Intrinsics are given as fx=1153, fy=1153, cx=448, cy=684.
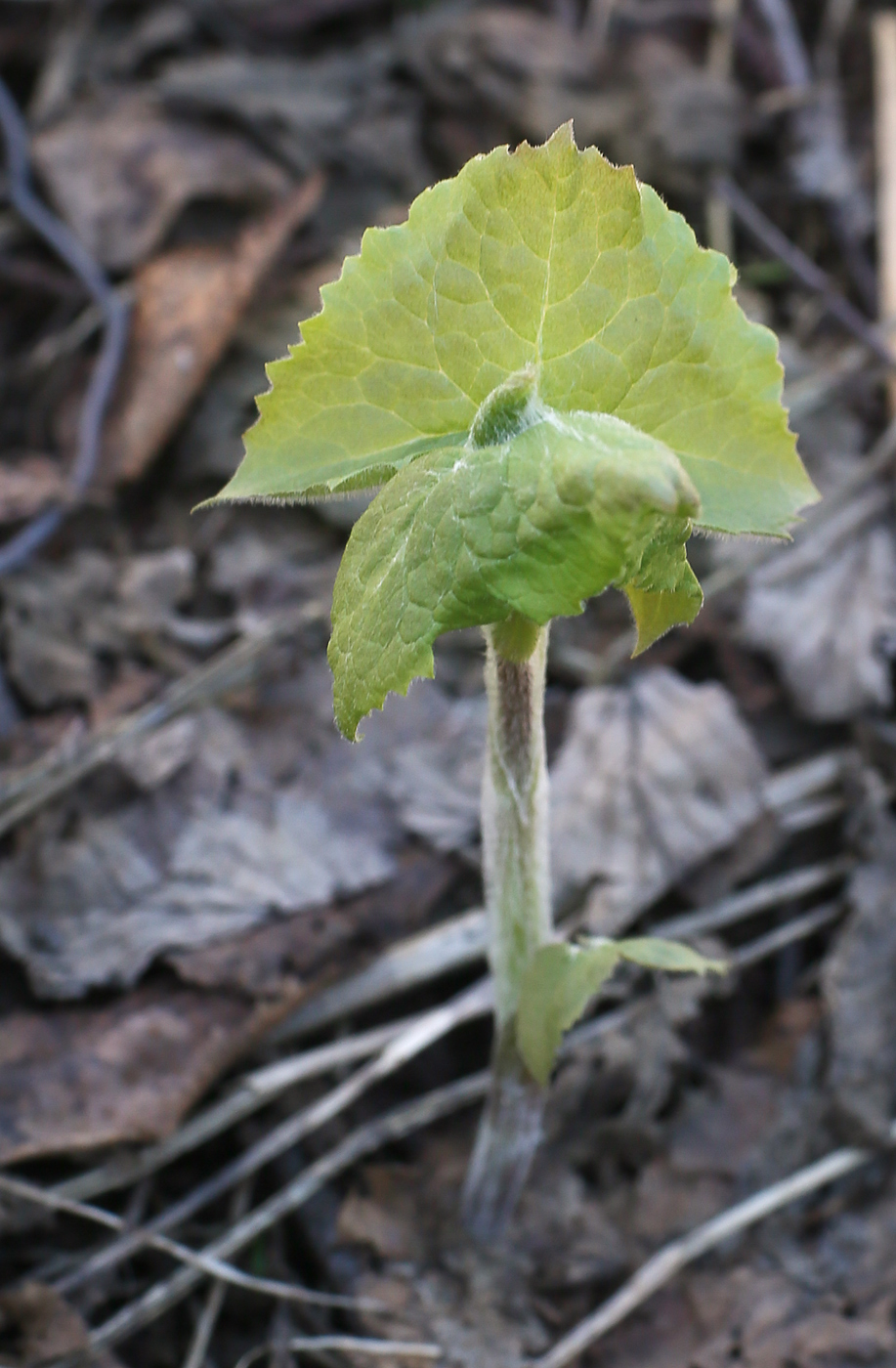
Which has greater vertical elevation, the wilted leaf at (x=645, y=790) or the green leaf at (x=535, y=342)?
the green leaf at (x=535, y=342)

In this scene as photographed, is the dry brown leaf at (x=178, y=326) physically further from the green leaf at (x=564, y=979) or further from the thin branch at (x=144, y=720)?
the green leaf at (x=564, y=979)

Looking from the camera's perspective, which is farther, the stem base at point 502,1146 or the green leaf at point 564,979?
the stem base at point 502,1146

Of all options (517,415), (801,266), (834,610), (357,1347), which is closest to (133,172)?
(801,266)

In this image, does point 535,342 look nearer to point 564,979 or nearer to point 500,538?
point 500,538

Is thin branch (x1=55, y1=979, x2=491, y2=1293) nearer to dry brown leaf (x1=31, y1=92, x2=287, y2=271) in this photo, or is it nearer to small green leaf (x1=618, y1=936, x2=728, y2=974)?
small green leaf (x1=618, y1=936, x2=728, y2=974)

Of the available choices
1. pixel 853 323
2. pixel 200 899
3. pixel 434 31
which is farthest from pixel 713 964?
pixel 434 31

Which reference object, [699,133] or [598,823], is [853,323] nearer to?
[699,133]

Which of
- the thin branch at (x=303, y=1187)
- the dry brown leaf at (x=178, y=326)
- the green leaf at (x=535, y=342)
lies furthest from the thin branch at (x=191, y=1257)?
the dry brown leaf at (x=178, y=326)
